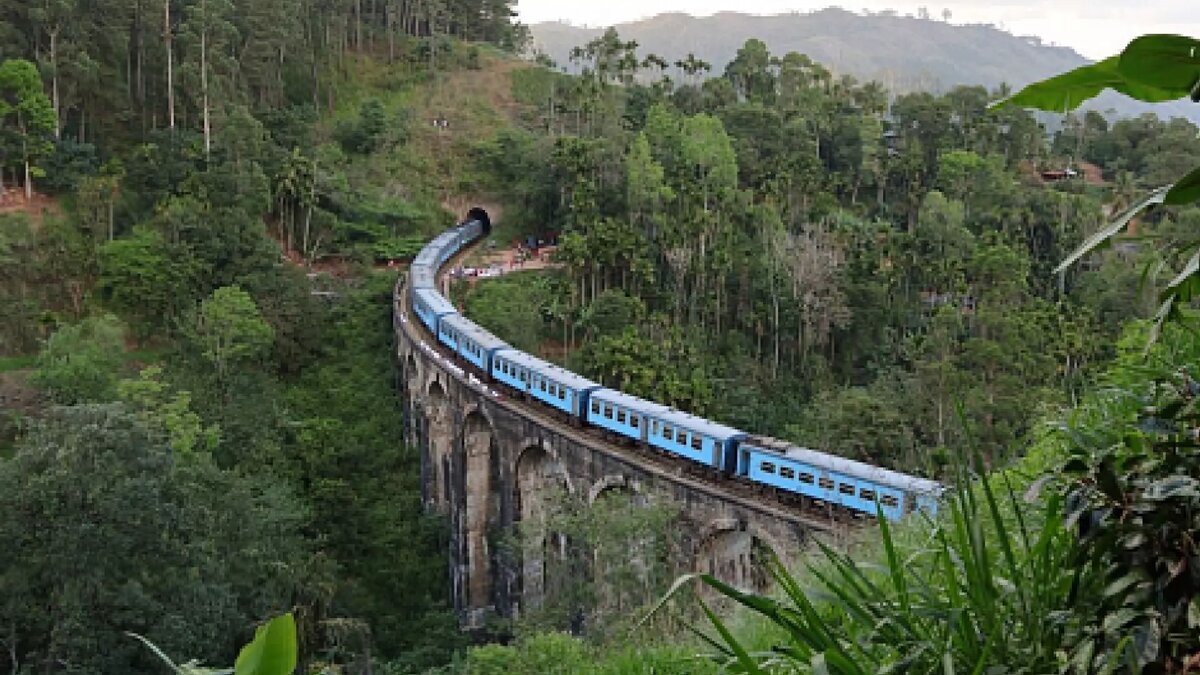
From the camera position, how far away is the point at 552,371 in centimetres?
2328

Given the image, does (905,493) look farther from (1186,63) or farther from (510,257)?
(510,257)

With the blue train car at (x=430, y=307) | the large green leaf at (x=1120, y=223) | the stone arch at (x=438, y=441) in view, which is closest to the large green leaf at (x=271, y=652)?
the large green leaf at (x=1120, y=223)

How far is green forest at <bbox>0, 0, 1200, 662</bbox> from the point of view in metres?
3.20

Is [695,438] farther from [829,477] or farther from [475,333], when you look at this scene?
[475,333]

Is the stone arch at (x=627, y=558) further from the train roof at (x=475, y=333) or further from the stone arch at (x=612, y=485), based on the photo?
the train roof at (x=475, y=333)

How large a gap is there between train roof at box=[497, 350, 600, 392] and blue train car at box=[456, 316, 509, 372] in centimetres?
69

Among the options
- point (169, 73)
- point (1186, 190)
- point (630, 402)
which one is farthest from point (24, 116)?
point (1186, 190)

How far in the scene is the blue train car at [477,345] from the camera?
25828mm

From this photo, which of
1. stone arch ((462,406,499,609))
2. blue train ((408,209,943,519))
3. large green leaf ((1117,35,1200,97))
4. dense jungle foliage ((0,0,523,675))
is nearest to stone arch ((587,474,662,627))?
blue train ((408,209,943,519))

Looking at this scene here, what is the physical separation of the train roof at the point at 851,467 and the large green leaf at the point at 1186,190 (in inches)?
463

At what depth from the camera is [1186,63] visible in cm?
219

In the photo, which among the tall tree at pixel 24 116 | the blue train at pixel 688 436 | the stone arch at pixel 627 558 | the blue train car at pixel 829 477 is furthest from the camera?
the tall tree at pixel 24 116

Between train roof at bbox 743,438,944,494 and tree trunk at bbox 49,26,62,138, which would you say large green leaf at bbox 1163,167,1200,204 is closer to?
train roof at bbox 743,438,944,494

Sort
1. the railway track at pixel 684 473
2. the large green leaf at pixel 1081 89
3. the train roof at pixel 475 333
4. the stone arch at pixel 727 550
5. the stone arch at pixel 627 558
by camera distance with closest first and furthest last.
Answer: the large green leaf at pixel 1081 89
the stone arch at pixel 627 558
the railway track at pixel 684 473
the stone arch at pixel 727 550
the train roof at pixel 475 333
